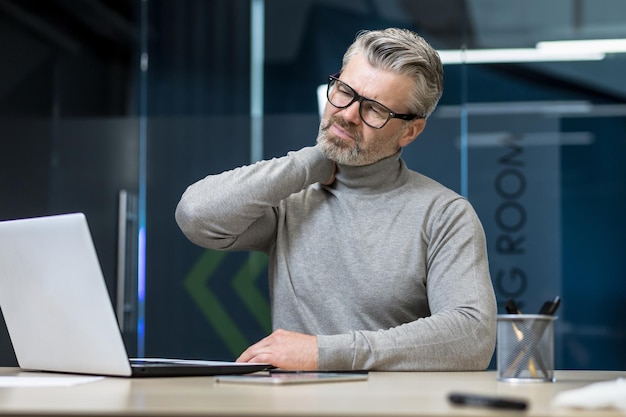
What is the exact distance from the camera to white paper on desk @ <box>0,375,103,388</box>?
1223 mm

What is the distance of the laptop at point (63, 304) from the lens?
1.24m

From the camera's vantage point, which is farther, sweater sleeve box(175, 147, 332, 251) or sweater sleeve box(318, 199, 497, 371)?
sweater sleeve box(175, 147, 332, 251)

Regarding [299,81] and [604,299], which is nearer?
[604,299]

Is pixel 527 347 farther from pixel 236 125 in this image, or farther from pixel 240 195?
pixel 236 125

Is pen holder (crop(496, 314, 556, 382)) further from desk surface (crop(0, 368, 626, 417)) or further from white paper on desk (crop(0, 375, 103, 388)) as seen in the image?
white paper on desk (crop(0, 375, 103, 388))

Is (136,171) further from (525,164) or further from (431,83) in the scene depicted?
(431,83)

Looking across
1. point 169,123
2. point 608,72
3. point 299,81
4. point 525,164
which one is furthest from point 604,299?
point 169,123

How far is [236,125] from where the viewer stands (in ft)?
12.7

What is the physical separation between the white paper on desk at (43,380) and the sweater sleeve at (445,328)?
39cm

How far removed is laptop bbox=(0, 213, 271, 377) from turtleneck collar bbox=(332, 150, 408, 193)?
662mm

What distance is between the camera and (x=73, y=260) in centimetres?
125

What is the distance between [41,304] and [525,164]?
8.52 feet

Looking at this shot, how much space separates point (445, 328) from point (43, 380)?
0.68 m

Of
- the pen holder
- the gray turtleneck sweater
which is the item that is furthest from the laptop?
the gray turtleneck sweater
